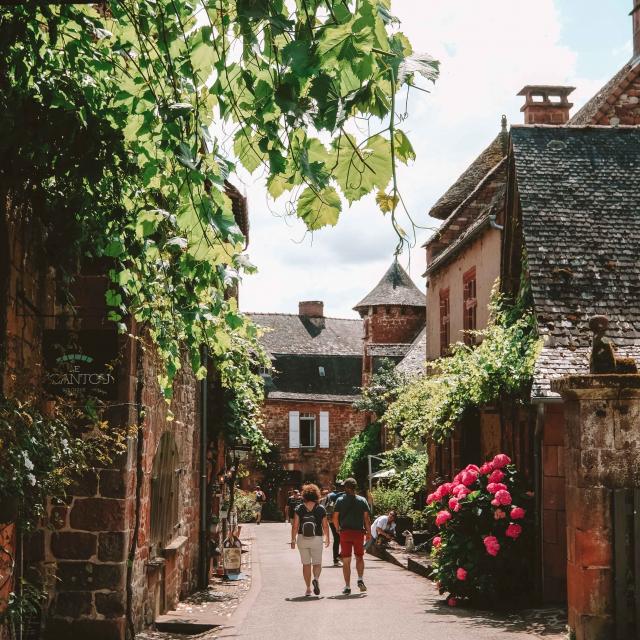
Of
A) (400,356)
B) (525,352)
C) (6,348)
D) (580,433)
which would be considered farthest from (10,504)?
(400,356)

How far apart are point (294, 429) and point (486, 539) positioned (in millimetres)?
36689

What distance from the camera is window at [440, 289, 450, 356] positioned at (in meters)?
22.8

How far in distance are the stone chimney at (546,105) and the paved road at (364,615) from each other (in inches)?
489

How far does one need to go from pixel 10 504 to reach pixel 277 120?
113 inches

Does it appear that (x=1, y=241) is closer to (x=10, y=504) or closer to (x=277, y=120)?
(x=10, y=504)

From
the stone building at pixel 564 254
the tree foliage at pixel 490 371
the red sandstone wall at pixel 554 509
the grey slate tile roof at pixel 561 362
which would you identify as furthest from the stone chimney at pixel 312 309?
the red sandstone wall at pixel 554 509

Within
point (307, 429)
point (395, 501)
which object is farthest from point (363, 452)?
point (395, 501)

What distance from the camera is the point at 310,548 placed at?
1316 cm

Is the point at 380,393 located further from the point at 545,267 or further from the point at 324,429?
the point at 545,267

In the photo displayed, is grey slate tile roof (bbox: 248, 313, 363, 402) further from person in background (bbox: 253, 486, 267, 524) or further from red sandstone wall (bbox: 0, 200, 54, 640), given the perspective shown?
red sandstone wall (bbox: 0, 200, 54, 640)

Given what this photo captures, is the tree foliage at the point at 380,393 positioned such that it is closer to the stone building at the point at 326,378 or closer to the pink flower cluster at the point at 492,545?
the stone building at the point at 326,378

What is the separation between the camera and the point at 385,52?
142 inches

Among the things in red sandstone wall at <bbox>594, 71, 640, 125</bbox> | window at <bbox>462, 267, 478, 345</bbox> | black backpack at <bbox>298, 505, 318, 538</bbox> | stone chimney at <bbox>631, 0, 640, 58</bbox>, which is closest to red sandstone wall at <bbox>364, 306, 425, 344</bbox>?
stone chimney at <bbox>631, 0, 640, 58</bbox>

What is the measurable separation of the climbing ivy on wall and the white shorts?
16.8 ft
